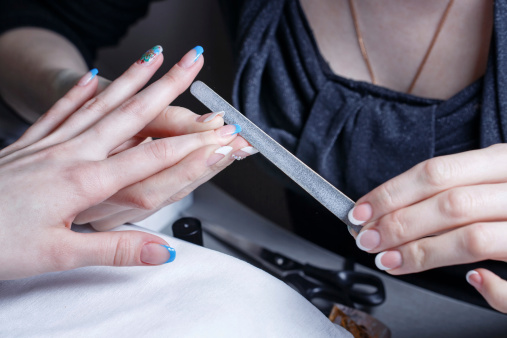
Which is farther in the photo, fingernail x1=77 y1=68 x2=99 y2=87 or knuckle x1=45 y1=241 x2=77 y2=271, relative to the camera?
fingernail x1=77 y1=68 x2=99 y2=87

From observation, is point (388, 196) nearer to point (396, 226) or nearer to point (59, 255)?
point (396, 226)

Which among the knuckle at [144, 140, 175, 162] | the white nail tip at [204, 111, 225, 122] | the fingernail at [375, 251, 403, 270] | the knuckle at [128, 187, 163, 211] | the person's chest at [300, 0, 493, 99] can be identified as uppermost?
the person's chest at [300, 0, 493, 99]

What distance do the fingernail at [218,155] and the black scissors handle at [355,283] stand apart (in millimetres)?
123

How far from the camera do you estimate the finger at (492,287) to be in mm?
231

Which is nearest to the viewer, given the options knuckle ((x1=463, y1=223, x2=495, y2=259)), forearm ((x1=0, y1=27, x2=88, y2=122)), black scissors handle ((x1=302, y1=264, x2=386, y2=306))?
knuckle ((x1=463, y1=223, x2=495, y2=259))

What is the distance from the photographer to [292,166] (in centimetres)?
26

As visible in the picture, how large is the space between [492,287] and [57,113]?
0.32 metres

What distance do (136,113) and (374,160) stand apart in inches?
8.1

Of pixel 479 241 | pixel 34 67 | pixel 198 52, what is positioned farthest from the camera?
pixel 34 67

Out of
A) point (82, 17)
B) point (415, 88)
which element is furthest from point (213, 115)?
point (82, 17)

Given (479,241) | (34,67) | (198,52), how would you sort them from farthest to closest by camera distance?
(34,67), (198,52), (479,241)

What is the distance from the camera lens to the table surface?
0.33 metres

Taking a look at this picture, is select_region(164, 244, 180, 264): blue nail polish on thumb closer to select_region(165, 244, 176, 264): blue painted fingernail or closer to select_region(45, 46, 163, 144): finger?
select_region(165, 244, 176, 264): blue painted fingernail

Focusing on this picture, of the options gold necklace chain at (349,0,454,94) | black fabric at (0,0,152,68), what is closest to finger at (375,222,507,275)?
gold necklace chain at (349,0,454,94)
